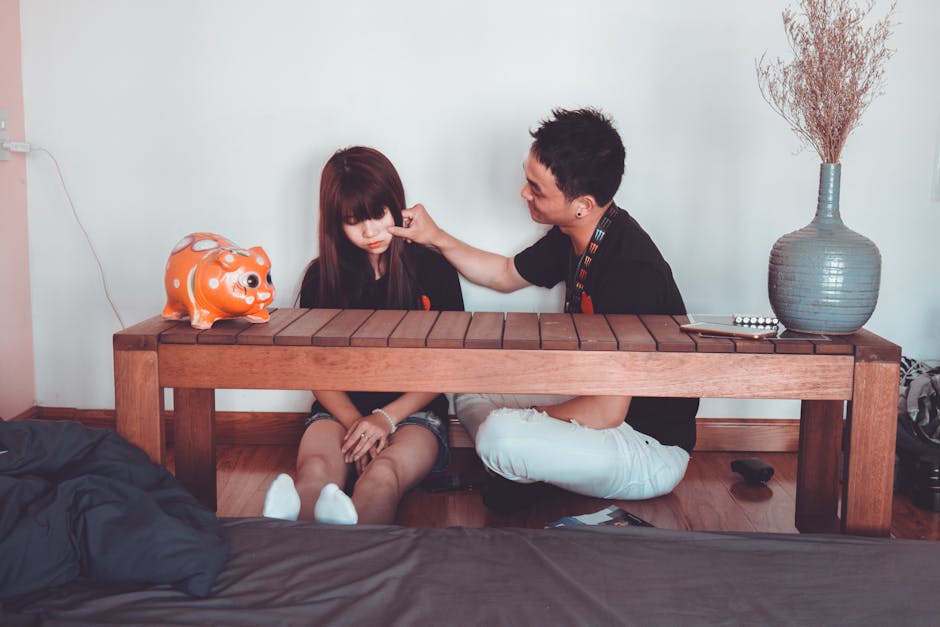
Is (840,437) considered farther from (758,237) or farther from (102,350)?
(102,350)

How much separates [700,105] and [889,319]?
2.84ft

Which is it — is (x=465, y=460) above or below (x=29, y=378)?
below

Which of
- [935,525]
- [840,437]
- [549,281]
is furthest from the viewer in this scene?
[549,281]

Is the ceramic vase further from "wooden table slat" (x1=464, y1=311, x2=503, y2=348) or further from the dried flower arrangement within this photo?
"wooden table slat" (x1=464, y1=311, x2=503, y2=348)

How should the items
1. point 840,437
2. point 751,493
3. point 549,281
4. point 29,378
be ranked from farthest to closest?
point 29,378 < point 549,281 < point 751,493 < point 840,437

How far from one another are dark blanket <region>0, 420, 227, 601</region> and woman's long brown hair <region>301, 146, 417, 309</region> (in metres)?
0.88

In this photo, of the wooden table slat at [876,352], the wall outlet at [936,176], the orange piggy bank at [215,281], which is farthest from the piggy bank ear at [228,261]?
the wall outlet at [936,176]

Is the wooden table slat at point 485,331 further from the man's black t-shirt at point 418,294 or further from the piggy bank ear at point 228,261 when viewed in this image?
the piggy bank ear at point 228,261

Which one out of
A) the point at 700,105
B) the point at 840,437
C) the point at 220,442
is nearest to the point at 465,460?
the point at 220,442

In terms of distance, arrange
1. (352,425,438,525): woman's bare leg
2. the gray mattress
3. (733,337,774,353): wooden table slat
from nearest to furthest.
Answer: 1. the gray mattress
2. (733,337,774,353): wooden table slat
3. (352,425,438,525): woman's bare leg

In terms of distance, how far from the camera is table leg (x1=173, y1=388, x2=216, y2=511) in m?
1.94

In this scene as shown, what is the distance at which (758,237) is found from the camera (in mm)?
2527

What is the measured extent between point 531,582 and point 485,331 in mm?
546

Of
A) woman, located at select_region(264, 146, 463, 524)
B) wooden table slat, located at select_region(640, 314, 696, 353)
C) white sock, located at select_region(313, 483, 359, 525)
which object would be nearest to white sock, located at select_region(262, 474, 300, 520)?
white sock, located at select_region(313, 483, 359, 525)
